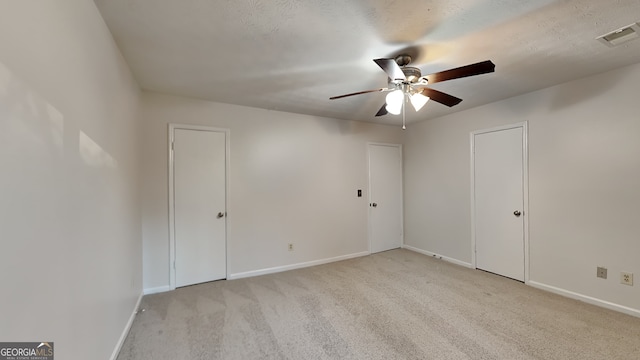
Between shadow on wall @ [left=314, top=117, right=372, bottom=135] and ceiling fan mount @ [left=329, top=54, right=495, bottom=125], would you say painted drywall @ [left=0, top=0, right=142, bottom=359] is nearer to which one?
ceiling fan mount @ [left=329, top=54, right=495, bottom=125]

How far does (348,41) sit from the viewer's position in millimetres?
1922

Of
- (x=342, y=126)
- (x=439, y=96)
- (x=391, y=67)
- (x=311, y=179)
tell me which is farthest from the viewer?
(x=342, y=126)

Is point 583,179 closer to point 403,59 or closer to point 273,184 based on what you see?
point 403,59

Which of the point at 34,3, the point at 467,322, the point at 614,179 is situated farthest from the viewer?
the point at 614,179

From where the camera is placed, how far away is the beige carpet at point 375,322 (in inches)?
76.9

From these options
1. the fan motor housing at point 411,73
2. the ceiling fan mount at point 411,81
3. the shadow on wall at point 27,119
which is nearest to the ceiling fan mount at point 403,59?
the ceiling fan mount at point 411,81

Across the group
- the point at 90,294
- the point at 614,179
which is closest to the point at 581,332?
the point at 614,179

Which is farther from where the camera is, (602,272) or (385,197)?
(385,197)

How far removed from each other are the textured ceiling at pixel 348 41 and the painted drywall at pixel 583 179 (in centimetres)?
27

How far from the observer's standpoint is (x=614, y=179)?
2.52m

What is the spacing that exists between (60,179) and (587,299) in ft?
14.7

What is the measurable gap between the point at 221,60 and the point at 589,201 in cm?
398

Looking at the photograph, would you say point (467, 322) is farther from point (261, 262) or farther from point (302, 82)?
A: point (302, 82)

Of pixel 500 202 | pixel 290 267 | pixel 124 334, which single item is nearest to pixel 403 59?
pixel 500 202
